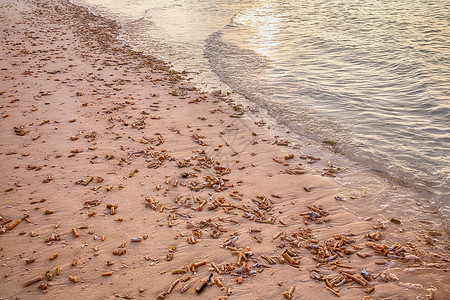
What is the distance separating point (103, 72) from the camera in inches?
411

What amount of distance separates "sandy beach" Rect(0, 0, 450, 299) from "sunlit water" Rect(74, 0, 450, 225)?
1539 mm

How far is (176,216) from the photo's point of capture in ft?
15.1

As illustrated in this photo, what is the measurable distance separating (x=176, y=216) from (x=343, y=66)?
10.0 m

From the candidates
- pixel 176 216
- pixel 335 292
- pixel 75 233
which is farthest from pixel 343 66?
pixel 75 233


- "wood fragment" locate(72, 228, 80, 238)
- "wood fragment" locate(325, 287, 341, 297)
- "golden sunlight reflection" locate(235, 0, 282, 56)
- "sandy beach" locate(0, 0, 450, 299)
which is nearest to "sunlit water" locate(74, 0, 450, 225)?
"golden sunlight reflection" locate(235, 0, 282, 56)

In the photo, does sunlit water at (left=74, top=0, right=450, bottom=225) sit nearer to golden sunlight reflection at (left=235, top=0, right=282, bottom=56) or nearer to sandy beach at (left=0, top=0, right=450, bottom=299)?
golden sunlight reflection at (left=235, top=0, right=282, bottom=56)

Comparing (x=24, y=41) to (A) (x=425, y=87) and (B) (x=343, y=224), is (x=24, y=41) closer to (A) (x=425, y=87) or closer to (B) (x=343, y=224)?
(B) (x=343, y=224)

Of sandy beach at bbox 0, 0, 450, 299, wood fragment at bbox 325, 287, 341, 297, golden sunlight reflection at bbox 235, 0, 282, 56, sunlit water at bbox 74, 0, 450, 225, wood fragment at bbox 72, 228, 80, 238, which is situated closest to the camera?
wood fragment at bbox 325, 287, 341, 297

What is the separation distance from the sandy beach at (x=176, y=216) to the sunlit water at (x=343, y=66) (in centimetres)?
154

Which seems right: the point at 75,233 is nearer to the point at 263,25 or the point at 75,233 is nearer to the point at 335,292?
the point at 335,292

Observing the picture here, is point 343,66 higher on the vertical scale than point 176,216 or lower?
higher

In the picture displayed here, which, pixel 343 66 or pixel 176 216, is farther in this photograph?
pixel 343 66

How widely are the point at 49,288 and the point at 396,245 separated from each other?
4.32 meters

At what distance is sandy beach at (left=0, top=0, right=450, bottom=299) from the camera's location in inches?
141
